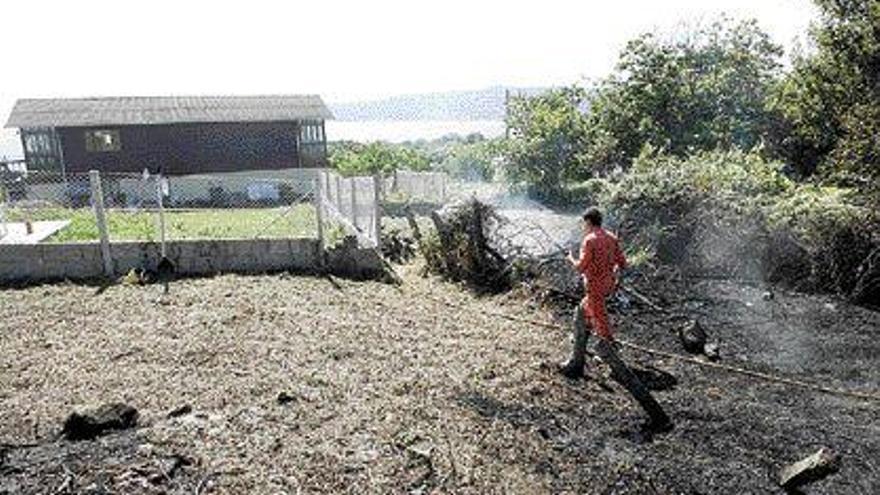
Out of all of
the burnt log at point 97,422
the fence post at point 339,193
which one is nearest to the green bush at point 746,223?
the fence post at point 339,193

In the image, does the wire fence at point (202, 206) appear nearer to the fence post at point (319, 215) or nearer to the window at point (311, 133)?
the fence post at point (319, 215)

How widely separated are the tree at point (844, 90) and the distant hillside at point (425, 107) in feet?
122

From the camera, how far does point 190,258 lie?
11.4 metres

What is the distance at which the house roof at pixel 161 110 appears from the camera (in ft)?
88.1

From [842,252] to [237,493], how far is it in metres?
9.35

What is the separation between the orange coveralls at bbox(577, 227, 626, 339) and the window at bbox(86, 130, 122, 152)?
84.0 feet

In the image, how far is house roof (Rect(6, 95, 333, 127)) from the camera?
2686cm

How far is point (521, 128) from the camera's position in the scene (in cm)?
2412

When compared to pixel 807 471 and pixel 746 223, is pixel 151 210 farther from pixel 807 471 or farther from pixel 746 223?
pixel 807 471

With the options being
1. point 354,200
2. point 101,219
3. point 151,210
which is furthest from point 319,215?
point 151,210

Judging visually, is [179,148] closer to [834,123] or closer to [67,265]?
[67,265]

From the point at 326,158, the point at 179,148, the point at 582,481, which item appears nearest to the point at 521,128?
the point at 326,158

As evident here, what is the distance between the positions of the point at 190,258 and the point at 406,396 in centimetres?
648

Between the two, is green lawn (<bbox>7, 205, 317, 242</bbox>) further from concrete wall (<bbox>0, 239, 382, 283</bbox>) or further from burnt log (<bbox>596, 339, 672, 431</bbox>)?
burnt log (<bbox>596, 339, 672, 431</bbox>)
